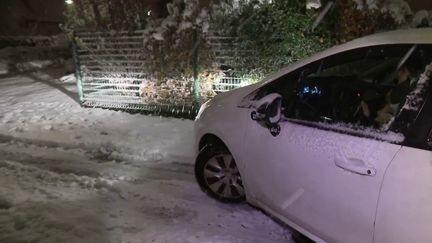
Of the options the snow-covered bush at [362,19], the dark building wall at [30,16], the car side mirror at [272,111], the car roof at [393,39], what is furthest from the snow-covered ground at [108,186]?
the dark building wall at [30,16]

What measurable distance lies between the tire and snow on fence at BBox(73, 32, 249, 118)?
359 cm

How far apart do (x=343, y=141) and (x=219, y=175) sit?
1835 millimetres

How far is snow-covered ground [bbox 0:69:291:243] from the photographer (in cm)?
390

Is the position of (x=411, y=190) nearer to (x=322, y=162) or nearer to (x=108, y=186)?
(x=322, y=162)

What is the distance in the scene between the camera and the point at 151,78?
868cm

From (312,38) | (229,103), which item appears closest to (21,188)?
(229,103)

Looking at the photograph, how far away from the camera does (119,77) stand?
9.14 meters

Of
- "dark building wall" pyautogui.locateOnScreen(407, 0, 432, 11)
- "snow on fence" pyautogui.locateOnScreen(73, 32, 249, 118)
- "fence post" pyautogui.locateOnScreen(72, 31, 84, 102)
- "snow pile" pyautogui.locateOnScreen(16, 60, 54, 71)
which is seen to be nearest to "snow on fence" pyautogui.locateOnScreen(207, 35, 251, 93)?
"snow on fence" pyautogui.locateOnScreen(73, 32, 249, 118)

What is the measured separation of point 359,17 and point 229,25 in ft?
7.54

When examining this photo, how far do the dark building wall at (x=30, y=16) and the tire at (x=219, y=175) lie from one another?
2859cm

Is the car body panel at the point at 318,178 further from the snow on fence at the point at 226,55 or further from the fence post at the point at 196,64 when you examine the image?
the fence post at the point at 196,64

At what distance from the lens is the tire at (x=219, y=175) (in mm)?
4352

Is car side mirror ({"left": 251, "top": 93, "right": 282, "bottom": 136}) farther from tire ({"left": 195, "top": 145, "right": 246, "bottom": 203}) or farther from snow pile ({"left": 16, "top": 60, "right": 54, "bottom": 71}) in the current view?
snow pile ({"left": 16, "top": 60, "right": 54, "bottom": 71})

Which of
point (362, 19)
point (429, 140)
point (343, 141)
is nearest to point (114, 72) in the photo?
point (362, 19)
